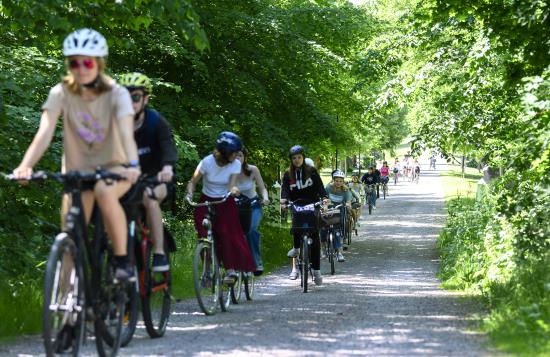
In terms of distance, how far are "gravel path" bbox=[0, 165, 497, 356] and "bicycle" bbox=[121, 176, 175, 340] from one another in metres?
0.16

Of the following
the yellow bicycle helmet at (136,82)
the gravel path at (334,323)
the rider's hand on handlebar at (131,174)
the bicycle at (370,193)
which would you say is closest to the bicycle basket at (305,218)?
the gravel path at (334,323)

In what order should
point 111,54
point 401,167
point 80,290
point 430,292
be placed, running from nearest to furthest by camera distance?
point 80,290 → point 430,292 → point 111,54 → point 401,167

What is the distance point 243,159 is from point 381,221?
23942mm

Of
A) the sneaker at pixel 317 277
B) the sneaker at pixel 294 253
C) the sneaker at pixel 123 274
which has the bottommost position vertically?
the sneaker at pixel 317 277

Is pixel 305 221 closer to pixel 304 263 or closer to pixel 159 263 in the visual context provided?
pixel 304 263

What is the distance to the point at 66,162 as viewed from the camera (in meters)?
6.50

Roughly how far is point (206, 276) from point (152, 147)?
104 inches

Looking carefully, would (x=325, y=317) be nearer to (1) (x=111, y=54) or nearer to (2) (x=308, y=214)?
(2) (x=308, y=214)

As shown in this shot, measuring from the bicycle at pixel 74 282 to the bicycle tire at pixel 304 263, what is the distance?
22.2 feet

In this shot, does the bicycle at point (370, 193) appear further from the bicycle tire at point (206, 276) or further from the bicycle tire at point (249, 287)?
the bicycle tire at point (206, 276)

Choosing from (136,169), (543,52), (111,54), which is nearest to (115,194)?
(136,169)

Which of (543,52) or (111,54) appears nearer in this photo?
(543,52)

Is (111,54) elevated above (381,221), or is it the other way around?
(111,54)

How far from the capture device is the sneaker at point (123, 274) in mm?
6672
